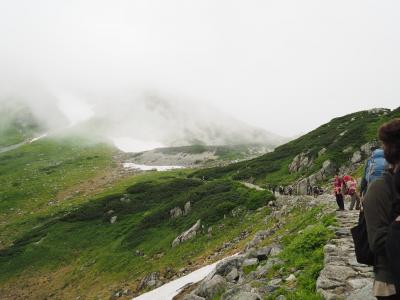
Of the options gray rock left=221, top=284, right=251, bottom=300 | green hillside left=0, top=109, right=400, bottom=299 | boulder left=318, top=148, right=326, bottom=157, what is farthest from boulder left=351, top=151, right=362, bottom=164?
gray rock left=221, top=284, right=251, bottom=300

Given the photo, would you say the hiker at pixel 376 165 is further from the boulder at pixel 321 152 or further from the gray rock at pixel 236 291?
the boulder at pixel 321 152

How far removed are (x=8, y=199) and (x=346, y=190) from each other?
101m

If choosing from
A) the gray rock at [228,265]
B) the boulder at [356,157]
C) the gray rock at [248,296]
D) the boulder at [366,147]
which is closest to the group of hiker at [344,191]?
the gray rock at [228,265]

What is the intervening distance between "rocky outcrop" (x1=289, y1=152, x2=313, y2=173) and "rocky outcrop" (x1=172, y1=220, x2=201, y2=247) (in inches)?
1043

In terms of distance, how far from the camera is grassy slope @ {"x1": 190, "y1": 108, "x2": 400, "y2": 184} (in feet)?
211

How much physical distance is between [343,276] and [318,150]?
60.2m

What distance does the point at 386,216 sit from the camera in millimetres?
5586

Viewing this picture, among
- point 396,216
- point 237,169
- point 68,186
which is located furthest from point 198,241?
point 68,186

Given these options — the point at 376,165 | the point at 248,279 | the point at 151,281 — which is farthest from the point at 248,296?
the point at 151,281

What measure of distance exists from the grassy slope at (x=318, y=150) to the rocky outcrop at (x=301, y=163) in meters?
1.05

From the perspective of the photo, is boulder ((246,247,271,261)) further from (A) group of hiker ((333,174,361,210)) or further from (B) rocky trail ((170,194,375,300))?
(A) group of hiker ((333,174,361,210))

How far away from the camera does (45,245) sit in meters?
61.5

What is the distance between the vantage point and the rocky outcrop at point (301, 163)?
68.8 meters

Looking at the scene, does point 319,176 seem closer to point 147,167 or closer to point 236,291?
point 236,291
